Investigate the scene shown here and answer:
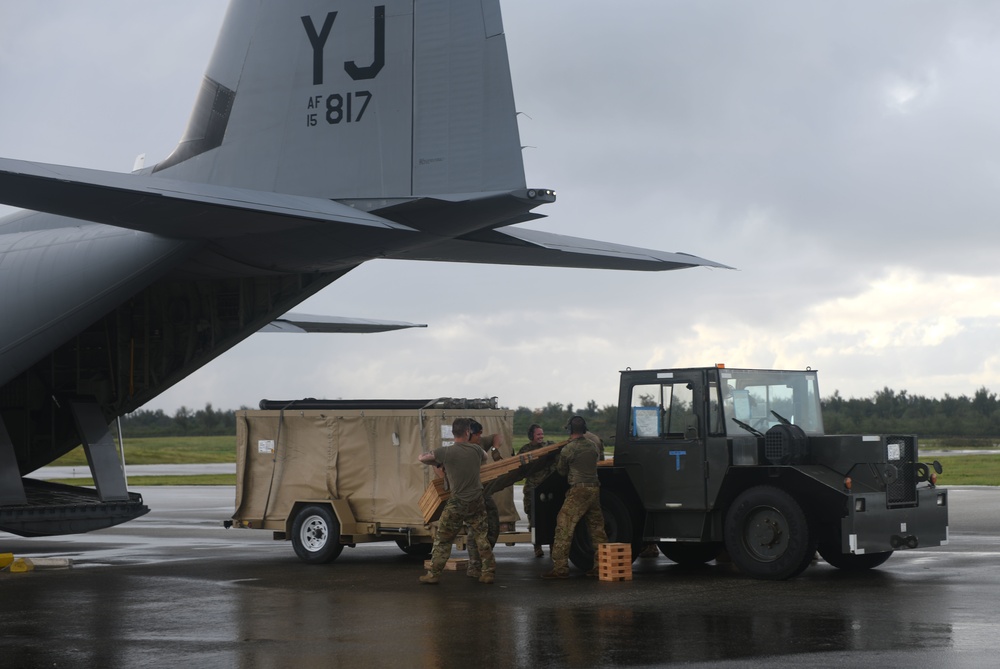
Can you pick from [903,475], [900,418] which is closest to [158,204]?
[903,475]

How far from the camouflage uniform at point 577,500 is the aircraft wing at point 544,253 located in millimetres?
3204

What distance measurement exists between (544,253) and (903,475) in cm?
537

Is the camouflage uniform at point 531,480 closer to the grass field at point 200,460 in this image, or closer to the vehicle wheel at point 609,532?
the vehicle wheel at point 609,532

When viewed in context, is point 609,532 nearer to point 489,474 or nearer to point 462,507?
point 489,474

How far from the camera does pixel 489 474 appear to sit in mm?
13031

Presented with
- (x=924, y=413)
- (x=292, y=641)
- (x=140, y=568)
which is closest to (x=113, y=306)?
(x=140, y=568)

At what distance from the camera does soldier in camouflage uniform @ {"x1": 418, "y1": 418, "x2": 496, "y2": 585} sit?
483 inches

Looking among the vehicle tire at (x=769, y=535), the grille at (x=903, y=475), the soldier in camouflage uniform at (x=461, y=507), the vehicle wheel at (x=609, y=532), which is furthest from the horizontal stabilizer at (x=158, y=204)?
the grille at (x=903, y=475)

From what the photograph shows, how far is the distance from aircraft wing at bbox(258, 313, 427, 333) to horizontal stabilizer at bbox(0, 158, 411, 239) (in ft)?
49.5

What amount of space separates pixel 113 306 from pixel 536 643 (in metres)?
9.44

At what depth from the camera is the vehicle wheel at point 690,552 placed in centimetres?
1395

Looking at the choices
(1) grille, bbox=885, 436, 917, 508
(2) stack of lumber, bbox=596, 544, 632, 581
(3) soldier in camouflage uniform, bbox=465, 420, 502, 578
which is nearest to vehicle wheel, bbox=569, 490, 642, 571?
(2) stack of lumber, bbox=596, 544, 632, 581

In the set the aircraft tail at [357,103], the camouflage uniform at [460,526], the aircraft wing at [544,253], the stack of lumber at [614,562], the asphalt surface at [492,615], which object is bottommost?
the asphalt surface at [492,615]

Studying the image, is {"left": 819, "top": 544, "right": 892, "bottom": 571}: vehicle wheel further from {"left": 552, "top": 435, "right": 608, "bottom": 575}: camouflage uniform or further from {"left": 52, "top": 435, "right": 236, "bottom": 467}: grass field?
{"left": 52, "top": 435, "right": 236, "bottom": 467}: grass field
